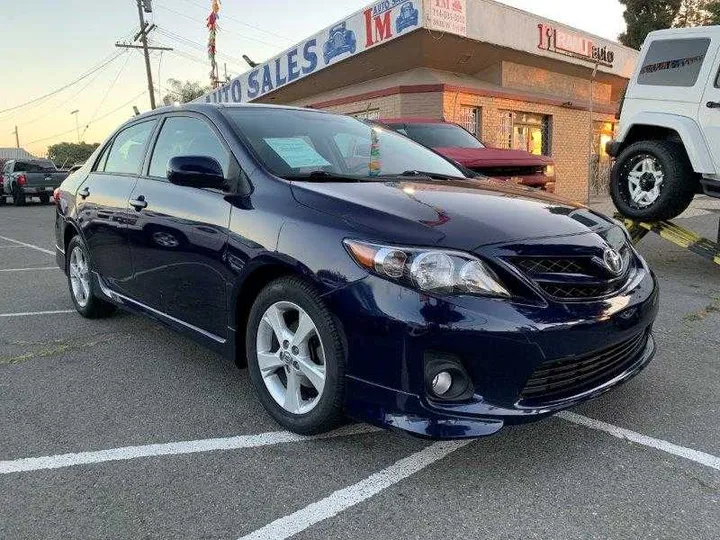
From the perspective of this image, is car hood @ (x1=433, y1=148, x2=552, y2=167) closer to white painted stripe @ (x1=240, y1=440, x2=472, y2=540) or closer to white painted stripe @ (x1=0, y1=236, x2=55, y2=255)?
white painted stripe @ (x1=240, y1=440, x2=472, y2=540)

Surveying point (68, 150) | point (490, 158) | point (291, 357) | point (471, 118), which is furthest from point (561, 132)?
point (68, 150)

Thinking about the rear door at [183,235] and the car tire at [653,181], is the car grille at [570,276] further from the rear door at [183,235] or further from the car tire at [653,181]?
the car tire at [653,181]

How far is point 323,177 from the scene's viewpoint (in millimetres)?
2979

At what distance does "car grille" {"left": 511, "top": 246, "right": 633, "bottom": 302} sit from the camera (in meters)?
2.33

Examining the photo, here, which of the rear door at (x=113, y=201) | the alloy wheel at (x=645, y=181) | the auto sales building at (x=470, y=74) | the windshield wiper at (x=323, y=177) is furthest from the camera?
the auto sales building at (x=470, y=74)

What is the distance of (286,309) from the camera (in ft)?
8.79

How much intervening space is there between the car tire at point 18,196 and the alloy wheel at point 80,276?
19566mm

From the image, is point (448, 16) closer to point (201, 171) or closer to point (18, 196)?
point (201, 171)

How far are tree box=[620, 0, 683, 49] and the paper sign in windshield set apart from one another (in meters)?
32.1

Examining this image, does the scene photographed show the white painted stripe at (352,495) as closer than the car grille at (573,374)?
Yes

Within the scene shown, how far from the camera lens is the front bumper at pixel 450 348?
2189 mm

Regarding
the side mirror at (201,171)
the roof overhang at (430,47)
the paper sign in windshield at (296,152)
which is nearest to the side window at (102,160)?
the side mirror at (201,171)

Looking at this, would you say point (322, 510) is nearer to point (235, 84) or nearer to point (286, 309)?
point (286, 309)

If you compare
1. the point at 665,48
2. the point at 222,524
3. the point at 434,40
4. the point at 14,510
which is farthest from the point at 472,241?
the point at 434,40
